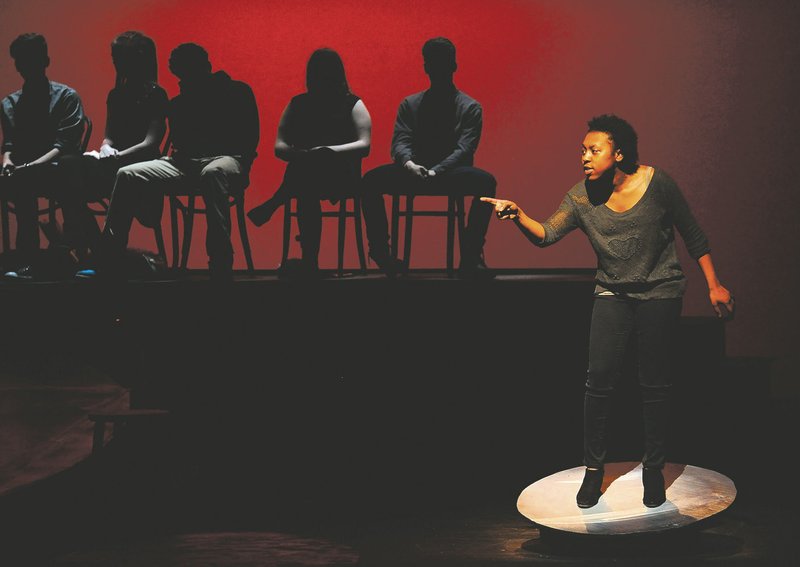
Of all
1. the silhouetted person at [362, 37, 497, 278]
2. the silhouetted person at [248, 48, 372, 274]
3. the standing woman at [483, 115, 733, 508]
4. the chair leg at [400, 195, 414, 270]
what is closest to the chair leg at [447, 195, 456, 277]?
the chair leg at [400, 195, 414, 270]

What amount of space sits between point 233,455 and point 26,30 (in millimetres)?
3710

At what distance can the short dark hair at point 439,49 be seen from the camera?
5164 mm

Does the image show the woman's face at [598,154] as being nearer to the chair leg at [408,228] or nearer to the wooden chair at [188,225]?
the chair leg at [408,228]

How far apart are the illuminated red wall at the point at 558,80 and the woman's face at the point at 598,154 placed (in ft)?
10.9

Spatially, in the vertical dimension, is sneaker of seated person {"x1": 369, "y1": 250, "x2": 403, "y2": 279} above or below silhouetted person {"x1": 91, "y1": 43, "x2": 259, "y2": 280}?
below

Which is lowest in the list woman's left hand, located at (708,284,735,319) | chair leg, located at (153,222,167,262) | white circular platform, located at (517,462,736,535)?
white circular platform, located at (517,462,736,535)

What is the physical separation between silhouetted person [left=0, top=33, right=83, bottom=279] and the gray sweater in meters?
3.04

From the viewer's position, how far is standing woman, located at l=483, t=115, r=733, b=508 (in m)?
3.39

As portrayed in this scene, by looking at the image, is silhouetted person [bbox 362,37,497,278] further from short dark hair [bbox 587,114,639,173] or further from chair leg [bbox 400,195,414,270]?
short dark hair [bbox 587,114,639,173]

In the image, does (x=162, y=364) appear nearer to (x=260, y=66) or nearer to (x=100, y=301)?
(x=100, y=301)

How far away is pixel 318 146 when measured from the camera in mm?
5199

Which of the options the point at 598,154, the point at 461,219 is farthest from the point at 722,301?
the point at 461,219

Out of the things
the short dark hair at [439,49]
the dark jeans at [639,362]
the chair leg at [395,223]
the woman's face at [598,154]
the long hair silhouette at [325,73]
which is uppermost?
the short dark hair at [439,49]

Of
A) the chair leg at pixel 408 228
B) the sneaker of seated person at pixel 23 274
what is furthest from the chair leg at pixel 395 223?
the sneaker of seated person at pixel 23 274
